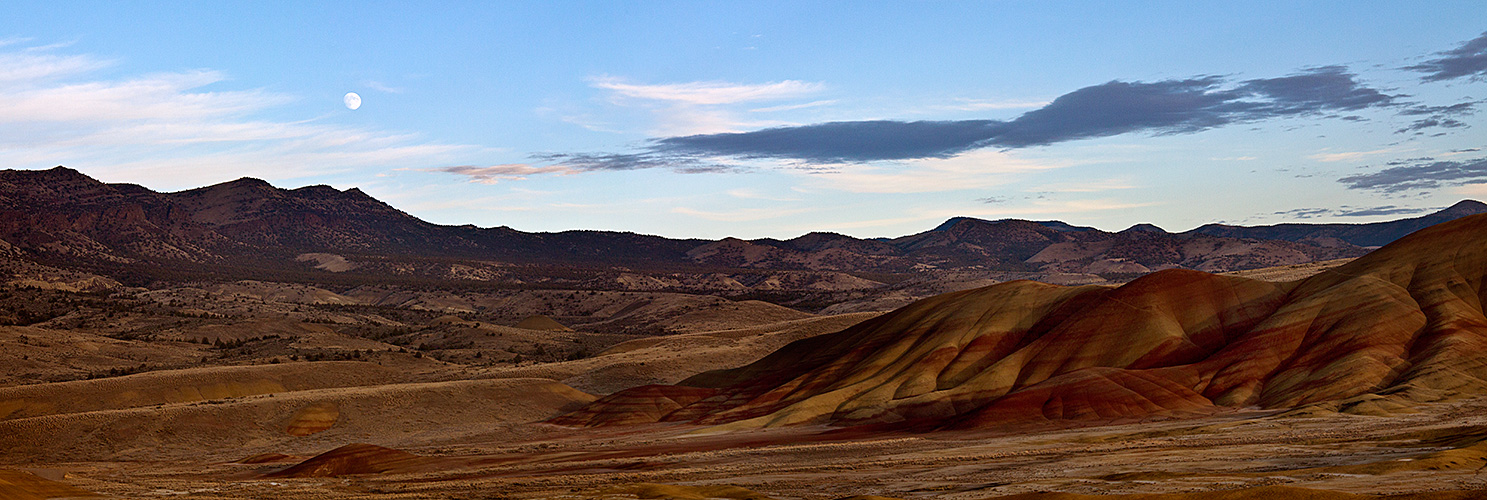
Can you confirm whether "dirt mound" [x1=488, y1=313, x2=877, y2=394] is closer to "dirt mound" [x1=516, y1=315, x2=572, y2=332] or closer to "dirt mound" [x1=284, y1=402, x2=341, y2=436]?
"dirt mound" [x1=284, y1=402, x2=341, y2=436]

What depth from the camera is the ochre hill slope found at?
184 feet

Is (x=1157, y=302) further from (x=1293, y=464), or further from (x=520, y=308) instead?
(x=520, y=308)

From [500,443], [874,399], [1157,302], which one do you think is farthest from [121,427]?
[1157,302]

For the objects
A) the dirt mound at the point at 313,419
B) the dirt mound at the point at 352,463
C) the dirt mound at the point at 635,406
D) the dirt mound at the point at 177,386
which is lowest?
the dirt mound at the point at 635,406

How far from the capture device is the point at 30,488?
3794 cm

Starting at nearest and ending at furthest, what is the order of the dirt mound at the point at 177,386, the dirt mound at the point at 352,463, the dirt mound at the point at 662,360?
1. the dirt mound at the point at 352,463
2. the dirt mound at the point at 177,386
3. the dirt mound at the point at 662,360

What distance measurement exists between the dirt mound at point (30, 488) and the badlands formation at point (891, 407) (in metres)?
0.24

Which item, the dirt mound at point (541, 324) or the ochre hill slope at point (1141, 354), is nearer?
the ochre hill slope at point (1141, 354)

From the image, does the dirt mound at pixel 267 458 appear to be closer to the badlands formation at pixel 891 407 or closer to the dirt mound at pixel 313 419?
the badlands formation at pixel 891 407

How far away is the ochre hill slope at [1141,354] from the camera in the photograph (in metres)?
56.1

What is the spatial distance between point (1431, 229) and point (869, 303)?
101096mm

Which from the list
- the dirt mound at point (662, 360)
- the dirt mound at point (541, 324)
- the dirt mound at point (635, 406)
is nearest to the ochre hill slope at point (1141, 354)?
the dirt mound at point (635, 406)

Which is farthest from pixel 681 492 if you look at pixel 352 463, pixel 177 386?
pixel 177 386

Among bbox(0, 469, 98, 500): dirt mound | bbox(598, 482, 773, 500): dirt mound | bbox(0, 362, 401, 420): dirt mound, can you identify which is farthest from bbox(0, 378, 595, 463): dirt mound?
bbox(598, 482, 773, 500): dirt mound
